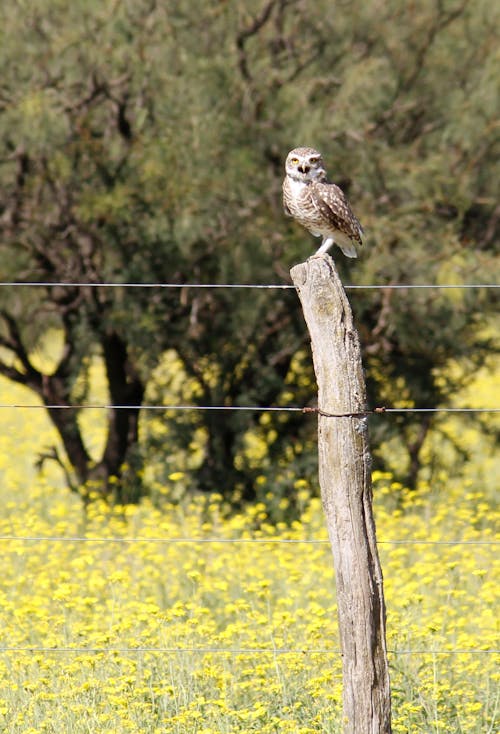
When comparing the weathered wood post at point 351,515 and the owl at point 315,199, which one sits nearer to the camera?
the weathered wood post at point 351,515

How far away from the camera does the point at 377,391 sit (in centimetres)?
919

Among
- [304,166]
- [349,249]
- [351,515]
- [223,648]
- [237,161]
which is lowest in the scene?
[223,648]

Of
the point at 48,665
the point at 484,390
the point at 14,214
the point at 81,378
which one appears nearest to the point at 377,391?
the point at 81,378

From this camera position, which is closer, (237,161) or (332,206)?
(332,206)

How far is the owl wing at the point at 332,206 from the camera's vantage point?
5.33 meters

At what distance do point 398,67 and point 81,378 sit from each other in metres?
3.39

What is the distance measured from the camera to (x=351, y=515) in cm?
378

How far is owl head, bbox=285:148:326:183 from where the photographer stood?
5.40 meters

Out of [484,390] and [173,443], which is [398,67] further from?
[484,390]

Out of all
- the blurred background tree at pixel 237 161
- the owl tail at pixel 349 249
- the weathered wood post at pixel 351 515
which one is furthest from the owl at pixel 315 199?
the blurred background tree at pixel 237 161

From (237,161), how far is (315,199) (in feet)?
9.92

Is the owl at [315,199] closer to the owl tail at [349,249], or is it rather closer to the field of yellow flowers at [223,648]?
the owl tail at [349,249]

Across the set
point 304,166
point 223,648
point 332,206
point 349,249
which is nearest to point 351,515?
point 223,648

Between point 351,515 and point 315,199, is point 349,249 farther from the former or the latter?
point 351,515
